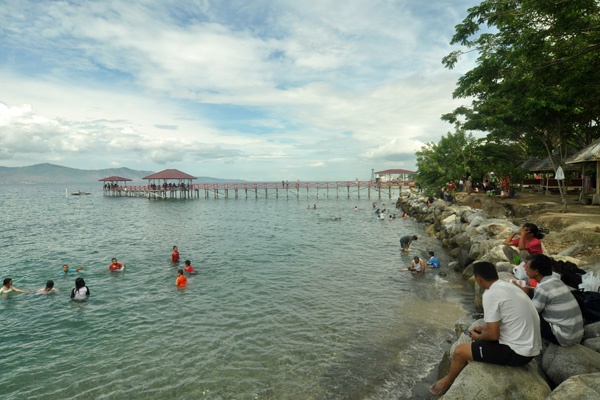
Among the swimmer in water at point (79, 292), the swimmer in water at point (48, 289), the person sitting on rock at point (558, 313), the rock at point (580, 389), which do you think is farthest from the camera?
the swimmer in water at point (48, 289)

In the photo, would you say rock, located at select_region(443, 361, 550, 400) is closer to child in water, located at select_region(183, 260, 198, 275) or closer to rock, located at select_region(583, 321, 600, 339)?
rock, located at select_region(583, 321, 600, 339)

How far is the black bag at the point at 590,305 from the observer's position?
533cm

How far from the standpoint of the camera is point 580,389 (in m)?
3.58

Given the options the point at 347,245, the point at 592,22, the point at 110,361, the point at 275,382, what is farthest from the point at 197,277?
the point at 592,22

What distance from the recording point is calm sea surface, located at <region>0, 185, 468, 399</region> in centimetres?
694

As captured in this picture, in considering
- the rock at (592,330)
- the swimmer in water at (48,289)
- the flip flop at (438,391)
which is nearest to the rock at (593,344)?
the rock at (592,330)

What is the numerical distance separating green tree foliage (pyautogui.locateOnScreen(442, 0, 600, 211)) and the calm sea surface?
27.8 ft

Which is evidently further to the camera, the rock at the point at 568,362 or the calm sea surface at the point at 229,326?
the calm sea surface at the point at 229,326

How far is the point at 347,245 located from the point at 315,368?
14642 mm

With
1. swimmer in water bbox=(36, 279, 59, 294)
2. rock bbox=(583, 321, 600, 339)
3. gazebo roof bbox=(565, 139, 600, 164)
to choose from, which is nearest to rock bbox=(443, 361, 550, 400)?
rock bbox=(583, 321, 600, 339)

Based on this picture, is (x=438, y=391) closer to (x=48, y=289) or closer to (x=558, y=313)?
(x=558, y=313)

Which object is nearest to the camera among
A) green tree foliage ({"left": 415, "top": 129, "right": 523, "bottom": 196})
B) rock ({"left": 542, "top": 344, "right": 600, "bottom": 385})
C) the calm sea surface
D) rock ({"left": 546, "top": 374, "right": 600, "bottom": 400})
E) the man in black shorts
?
rock ({"left": 546, "top": 374, "right": 600, "bottom": 400})

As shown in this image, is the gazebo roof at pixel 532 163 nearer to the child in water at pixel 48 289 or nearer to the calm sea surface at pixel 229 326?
the calm sea surface at pixel 229 326

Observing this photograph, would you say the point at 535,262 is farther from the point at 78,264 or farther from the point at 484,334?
the point at 78,264
